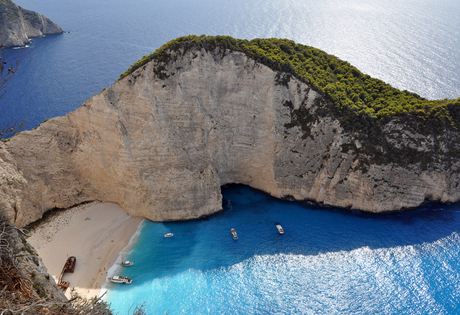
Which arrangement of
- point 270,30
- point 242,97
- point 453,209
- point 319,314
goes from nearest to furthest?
point 319,314, point 242,97, point 453,209, point 270,30

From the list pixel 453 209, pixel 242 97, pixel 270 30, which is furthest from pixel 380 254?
pixel 270 30

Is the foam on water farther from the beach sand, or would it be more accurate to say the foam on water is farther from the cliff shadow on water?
the cliff shadow on water

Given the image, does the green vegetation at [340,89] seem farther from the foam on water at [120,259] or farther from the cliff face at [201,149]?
the foam on water at [120,259]

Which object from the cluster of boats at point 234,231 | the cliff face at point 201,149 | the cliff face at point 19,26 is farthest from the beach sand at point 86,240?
the cliff face at point 19,26

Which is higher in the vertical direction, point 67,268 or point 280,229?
point 280,229

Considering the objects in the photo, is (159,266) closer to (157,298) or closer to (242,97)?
(157,298)

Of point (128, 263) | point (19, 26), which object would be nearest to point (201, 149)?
point (128, 263)

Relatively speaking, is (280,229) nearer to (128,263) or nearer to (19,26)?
(128,263)
